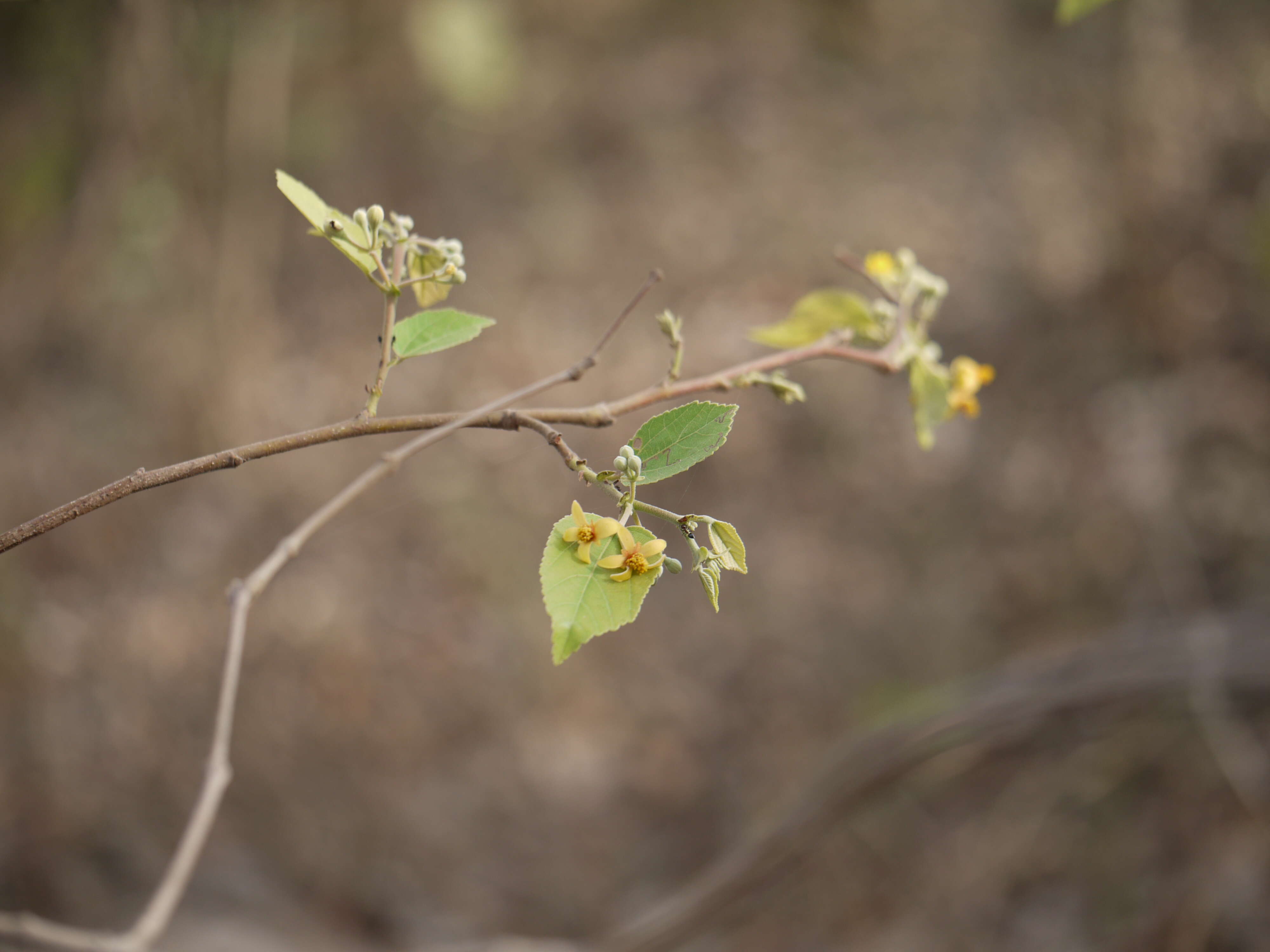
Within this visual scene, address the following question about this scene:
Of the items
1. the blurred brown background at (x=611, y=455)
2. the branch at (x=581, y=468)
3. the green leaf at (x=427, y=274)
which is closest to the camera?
the branch at (x=581, y=468)

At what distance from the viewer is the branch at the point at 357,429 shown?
40cm

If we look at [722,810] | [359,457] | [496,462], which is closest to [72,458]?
[359,457]

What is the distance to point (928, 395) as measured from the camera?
683mm

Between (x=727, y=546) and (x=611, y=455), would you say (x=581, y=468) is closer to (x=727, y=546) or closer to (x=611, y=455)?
(x=727, y=546)

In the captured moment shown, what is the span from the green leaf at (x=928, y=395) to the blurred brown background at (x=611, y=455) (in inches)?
58.8

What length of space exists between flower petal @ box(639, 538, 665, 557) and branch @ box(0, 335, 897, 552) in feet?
0.29

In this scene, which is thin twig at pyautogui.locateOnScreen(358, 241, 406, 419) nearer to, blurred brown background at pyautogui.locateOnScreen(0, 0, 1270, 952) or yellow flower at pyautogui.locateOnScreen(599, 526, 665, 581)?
yellow flower at pyautogui.locateOnScreen(599, 526, 665, 581)

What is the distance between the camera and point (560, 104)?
335 centimetres

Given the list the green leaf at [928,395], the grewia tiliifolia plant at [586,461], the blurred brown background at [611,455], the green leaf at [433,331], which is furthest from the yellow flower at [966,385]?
the blurred brown background at [611,455]

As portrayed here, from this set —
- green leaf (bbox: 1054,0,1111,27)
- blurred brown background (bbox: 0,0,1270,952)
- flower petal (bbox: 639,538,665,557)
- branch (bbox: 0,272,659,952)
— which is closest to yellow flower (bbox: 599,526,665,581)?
flower petal (bbox: 639,538,665,557)

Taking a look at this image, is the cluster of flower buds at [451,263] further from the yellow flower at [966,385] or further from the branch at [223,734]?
the yellow flower at [966,385]

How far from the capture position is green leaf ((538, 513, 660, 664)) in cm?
45

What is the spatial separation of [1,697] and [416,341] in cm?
280

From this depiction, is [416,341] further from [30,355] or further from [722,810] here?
[30,355]
